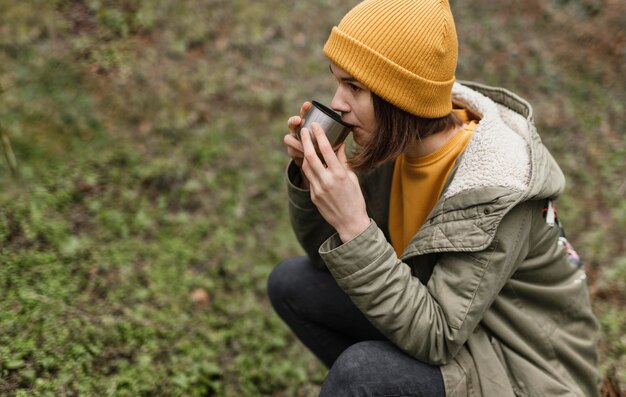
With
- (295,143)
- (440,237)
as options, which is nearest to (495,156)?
(440,237)

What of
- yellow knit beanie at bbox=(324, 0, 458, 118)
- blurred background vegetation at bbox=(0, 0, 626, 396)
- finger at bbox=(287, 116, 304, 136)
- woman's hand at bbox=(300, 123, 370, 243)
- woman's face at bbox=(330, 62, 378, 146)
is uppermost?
yellow knit beanie at bbox=(324, 0, 458, 118)

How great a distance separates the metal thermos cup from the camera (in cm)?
187

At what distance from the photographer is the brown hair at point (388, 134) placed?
75.0 inches

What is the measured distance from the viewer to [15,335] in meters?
2.37

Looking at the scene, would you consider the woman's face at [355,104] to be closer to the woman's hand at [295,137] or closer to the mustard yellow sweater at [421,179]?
the woman's hand at [295,137]

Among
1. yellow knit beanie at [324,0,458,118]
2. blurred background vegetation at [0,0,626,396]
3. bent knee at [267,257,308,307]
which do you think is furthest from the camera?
blurred background vegetation at [0,0,626,396]

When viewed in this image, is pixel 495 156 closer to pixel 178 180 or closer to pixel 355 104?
pixel 355 104

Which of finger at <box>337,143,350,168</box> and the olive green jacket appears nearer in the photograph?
the olive green jacket

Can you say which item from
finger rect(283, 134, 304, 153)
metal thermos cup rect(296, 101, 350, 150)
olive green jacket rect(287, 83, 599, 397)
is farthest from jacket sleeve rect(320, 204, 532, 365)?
finger rect(283, 134, 304, 153)

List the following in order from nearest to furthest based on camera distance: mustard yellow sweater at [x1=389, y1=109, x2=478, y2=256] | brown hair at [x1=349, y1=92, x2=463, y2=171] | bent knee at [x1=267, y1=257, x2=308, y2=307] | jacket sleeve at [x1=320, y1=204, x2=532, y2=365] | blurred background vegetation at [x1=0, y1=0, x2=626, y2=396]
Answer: jacket sleeve at [x1=320, y1=204, x2=532, y2=365] < brown hair at [x1=349, y1=92, x2=463, y2=171] < mustard yellow sweater at [x1=389, y1=109, x2=478, y2=256] < bent knee at [x1=267, y1=257, x2=308, y2=307] < blurred background vegetation at [x1=0, y1=0, x2=626, y2=396]

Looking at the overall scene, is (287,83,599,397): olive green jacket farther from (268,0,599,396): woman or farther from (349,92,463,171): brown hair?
(349,92,463,171): brown hair

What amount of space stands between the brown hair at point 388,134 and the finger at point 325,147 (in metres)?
0.18

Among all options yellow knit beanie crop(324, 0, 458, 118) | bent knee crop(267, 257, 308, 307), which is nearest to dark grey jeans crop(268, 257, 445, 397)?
bent knee crop(267, 257, 308, 307)

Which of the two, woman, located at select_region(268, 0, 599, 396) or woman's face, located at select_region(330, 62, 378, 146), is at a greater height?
woman's face, located at select_region(330, 62, 378, 146)
